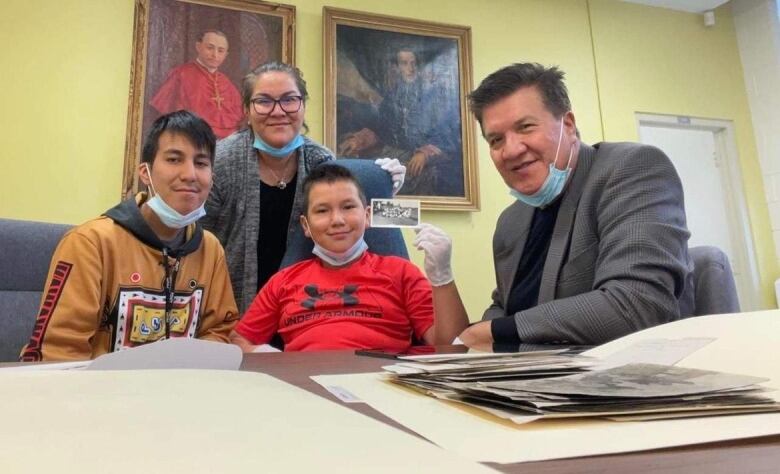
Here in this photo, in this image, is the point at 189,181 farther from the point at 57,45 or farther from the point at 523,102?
the point at 57,45

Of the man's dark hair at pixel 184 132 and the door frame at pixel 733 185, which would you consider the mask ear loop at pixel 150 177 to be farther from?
the door frame at pixel 733 185

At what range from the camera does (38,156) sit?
232cm

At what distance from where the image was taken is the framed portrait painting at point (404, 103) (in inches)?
108

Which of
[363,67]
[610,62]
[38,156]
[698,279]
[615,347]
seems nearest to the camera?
[615,347]

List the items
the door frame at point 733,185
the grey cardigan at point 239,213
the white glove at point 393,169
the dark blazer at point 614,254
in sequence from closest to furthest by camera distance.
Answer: the dark blazer at point 614,254, the grey cardigan at point 239,213, the white glove at point 393,169, the door frame at point 733,185

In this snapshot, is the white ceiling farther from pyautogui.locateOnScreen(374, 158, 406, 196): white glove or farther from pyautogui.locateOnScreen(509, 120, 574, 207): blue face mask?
pyautogui.locateOnScreen(509, 120, 574, 207): blue face mask

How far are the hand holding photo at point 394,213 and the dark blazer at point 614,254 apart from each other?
0.99ft

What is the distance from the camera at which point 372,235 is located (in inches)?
60.7

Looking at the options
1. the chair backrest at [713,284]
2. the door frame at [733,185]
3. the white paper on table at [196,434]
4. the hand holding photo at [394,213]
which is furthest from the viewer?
the door frame at [733,185]

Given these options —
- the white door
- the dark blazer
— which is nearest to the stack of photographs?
the dark blazer

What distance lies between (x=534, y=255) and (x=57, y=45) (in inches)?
91.8

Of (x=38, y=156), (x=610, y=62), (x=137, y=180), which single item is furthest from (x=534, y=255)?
(x=610, y=62)

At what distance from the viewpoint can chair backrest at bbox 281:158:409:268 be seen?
1.53 metres

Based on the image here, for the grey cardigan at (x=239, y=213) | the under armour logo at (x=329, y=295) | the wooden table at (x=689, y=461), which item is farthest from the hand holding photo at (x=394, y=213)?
the wooden table at (x=689, y=461)
